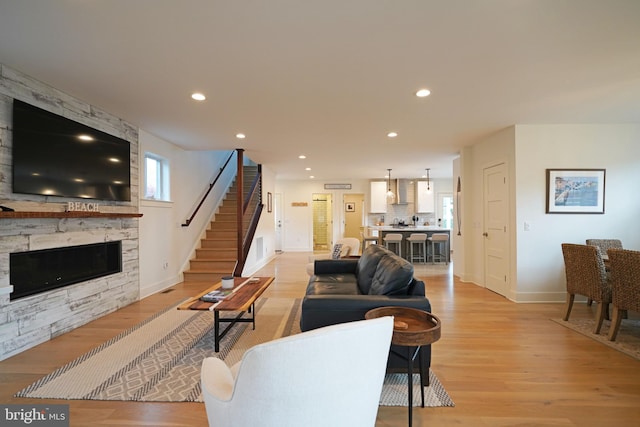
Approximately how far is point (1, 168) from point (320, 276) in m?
3.39

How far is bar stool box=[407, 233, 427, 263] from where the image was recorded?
7379mm

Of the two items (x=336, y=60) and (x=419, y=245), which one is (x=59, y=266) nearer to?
(x=336, y=60)

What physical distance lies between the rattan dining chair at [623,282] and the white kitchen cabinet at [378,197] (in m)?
6.94

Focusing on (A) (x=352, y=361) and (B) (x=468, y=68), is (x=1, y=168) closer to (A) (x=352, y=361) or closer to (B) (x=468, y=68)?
(A) (x=352, y=361)

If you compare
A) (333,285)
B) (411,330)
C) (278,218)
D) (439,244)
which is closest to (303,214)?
(278,218)

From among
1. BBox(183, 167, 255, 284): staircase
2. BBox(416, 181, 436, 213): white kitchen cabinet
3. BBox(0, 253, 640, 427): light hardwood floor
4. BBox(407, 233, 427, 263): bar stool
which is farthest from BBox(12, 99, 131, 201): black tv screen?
BBox(416, 181, 436, 213): white kitchen cabinet

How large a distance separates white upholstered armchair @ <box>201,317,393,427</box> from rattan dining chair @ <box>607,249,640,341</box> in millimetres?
3124

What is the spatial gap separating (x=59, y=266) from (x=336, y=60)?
3526mm

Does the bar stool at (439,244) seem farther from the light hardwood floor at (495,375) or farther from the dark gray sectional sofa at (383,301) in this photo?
the dark gray sectional sofa at (383,301)

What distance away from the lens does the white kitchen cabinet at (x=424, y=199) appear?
9.69 meters

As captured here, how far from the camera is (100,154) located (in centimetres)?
360

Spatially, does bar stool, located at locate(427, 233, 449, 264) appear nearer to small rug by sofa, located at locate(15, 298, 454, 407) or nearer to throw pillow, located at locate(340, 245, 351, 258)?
throw pillow, located at locate(340, 245, 351, 258)

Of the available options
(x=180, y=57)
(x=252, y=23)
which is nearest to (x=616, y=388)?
(x=252, y=23)

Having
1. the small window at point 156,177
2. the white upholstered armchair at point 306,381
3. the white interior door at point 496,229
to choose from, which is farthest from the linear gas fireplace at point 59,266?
the white interior door at point 496,229
